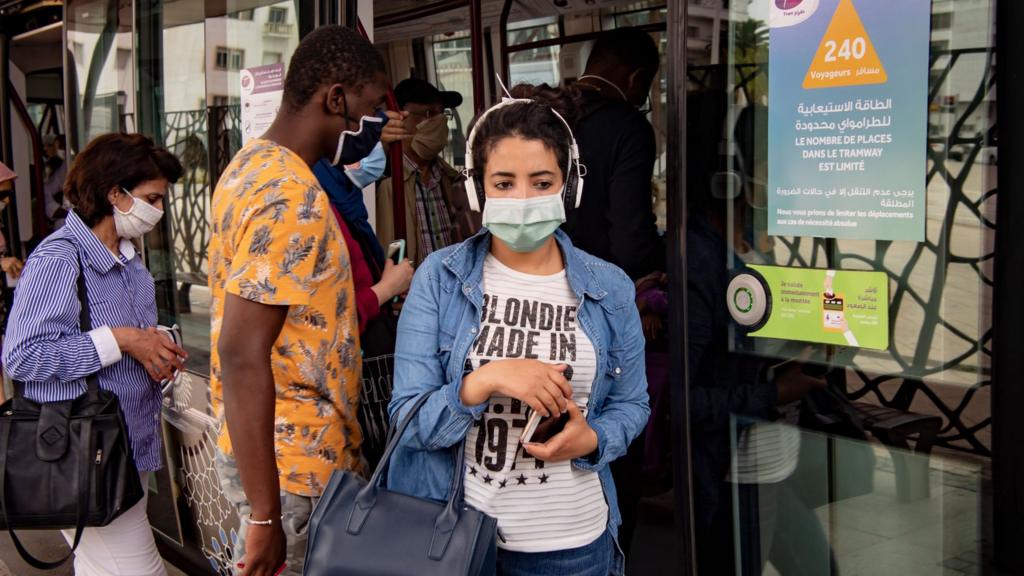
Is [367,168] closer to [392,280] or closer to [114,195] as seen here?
[392,280]

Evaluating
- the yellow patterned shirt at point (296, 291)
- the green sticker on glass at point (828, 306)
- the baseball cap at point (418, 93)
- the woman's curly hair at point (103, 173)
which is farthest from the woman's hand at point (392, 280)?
the baseball cap at point (418, 93)

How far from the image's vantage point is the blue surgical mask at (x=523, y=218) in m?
2.01

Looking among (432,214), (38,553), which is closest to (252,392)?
(432,214)

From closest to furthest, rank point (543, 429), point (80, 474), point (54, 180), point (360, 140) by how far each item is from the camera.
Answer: point (543, 429) → point (360, 140) → point (80, 474) → point (54, 180)

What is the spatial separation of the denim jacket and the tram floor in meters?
2.98

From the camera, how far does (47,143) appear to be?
8.76 metres

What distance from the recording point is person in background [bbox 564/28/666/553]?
317cm

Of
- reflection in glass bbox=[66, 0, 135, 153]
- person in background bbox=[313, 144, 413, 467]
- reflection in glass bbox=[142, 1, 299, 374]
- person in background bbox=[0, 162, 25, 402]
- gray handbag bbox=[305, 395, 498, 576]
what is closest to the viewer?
gray handbag bbox=[305, 395, 498, 576]

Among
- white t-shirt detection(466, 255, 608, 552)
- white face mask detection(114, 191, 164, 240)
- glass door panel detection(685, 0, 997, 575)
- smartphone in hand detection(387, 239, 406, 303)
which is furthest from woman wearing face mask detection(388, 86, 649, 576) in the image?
white face mask detection(114, 191, 164, 240)

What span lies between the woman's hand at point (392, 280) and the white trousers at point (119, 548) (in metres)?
1.28

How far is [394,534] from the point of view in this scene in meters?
1.86

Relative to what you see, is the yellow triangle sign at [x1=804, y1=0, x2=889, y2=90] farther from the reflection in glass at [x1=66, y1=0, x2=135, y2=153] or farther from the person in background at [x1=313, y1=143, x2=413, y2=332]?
the reflection in glass at [x1=66, y1=0, x2=135, y2=153]

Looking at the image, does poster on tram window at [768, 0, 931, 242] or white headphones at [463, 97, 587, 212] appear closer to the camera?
poster on tram window at [768, 0, 931, 242]

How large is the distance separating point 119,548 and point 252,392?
1.48 metres
